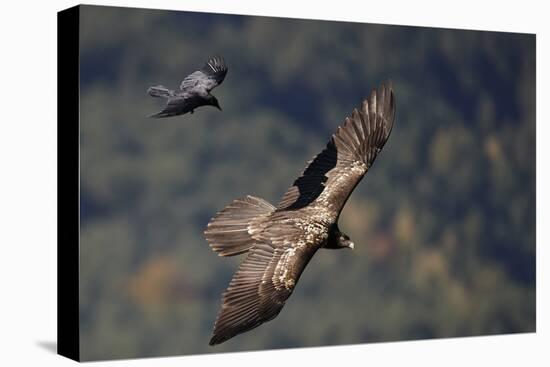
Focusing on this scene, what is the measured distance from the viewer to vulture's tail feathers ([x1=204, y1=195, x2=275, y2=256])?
382 inches

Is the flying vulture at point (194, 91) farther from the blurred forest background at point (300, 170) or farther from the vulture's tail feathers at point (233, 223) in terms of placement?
the vulture's tail feathers at point (233, 223)

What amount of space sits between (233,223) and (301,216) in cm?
51

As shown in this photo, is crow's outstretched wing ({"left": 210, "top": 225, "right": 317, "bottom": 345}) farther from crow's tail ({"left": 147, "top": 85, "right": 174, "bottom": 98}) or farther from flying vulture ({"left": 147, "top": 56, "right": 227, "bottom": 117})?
crow's tail ({"left": 147, "top": 85, "right": 174, "bottom": 98})

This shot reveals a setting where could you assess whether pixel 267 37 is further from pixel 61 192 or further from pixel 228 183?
pixel 61 192

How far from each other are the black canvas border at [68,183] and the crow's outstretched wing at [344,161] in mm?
1553

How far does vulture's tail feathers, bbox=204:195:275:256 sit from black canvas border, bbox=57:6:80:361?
1013 millimetres

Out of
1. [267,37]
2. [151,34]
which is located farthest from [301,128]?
[151,34]

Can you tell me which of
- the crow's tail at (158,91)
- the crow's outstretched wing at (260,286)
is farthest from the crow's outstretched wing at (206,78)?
the crow's outstretched wing at (260,286)

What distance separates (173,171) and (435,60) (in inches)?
99.9

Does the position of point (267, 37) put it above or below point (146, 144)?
above

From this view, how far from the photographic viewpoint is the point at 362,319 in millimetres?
10539

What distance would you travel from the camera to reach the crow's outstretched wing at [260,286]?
29.5ft

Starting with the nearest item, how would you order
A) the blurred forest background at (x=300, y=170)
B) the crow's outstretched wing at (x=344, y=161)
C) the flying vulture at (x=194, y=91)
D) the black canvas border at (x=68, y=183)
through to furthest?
1. the black canvas border at (x=68, y=183)
2. the blurred forest background at (x=300, y=170)
3. the flying vulture at (x=194, y=91)
4. the crow's outstretched wing at (x=344, y=161)

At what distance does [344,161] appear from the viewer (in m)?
9.91
